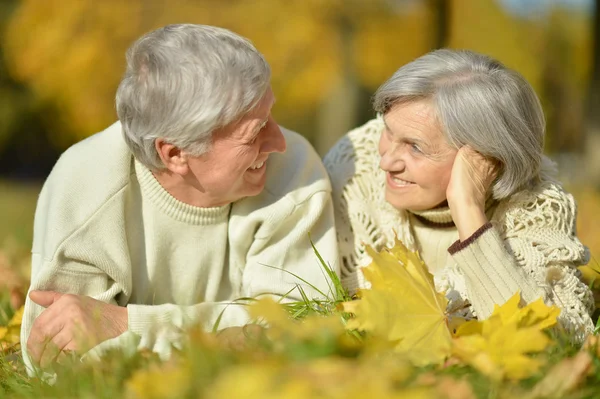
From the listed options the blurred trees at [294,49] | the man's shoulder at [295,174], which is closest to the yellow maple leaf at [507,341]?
the man's shoulder at [295,174]

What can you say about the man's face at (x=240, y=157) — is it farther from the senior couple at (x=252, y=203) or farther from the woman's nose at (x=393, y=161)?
the woman's nose at (x=393, y=161)

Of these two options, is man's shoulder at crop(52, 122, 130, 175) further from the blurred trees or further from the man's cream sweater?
the blurred trees

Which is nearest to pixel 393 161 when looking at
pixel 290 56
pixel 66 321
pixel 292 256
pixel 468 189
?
pixel 468 189

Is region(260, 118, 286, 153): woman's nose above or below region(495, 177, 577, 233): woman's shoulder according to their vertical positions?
above

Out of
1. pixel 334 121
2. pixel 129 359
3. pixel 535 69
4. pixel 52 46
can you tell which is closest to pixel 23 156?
pixel 52 46

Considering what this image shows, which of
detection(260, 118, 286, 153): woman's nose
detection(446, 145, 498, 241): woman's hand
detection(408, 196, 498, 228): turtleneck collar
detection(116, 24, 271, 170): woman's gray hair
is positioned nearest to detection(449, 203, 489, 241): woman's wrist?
detection(446, 145, 498, 241): woman's hand

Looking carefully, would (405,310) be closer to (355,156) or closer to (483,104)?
(483,104)

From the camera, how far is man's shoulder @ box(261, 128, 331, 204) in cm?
321

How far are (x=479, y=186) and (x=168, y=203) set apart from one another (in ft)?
4.18

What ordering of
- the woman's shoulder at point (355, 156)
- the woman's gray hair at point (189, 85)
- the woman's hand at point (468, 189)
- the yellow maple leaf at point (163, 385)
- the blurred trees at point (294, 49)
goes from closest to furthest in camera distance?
the yellow maple leaf at point (163, 385), the woman's gray hair at point (189, 85), the woman's hand at point (468, 189), the woman's shoulder at point (355, 156), the blurred trees at point (294, 49)

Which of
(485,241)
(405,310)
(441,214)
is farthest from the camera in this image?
(441,214)

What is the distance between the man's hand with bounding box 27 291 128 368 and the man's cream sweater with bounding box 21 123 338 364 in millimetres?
57

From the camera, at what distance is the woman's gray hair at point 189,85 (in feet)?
9.04

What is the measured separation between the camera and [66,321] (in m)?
2.67
